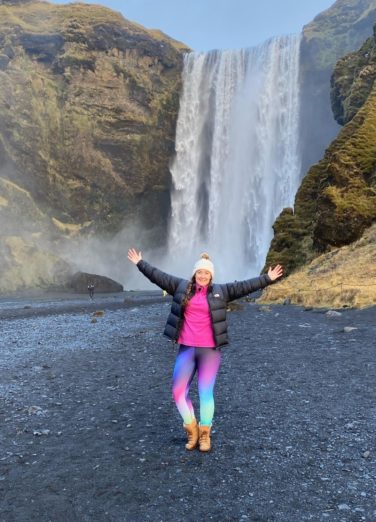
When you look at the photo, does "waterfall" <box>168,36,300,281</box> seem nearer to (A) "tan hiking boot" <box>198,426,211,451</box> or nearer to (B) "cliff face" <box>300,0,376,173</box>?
(B) "cliff face" <box>300,0,376,173</box>

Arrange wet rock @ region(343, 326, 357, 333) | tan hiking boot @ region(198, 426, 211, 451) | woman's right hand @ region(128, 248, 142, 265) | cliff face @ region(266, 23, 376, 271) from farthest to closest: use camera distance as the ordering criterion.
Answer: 1. cliff face @ region(266, 23, 376, 271)
2. wet rock @ region(343, 326, 357, 333)
3. woman's right hand @ region(128, 248, 142, 265)
4. tan hiking boot @ region(198, 426, 211, 451)

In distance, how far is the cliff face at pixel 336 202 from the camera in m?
24.0

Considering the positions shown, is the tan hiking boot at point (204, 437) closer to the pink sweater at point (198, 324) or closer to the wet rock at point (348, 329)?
the pink sweater at point (198, 324)

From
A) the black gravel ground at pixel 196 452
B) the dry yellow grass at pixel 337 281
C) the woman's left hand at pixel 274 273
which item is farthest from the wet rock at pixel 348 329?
the woman's left hand at pixel 274 273

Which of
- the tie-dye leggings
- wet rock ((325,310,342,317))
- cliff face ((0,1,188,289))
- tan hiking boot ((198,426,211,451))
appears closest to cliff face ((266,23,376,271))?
wet rock ((325,310,342,317))

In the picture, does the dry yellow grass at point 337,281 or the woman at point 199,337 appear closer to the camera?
the woman at point 199,337

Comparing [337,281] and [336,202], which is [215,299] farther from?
[336,202]

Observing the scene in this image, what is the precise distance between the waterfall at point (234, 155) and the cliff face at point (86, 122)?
397 centimetres

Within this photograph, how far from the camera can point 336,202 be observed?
951 inches

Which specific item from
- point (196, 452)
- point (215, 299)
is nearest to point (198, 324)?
point (215, 299)

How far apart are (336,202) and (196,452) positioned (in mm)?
21132

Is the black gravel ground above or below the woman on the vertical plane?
below

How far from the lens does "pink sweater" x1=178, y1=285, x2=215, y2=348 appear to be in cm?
519

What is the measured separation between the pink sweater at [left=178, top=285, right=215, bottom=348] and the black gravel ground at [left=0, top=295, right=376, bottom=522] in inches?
49.1
